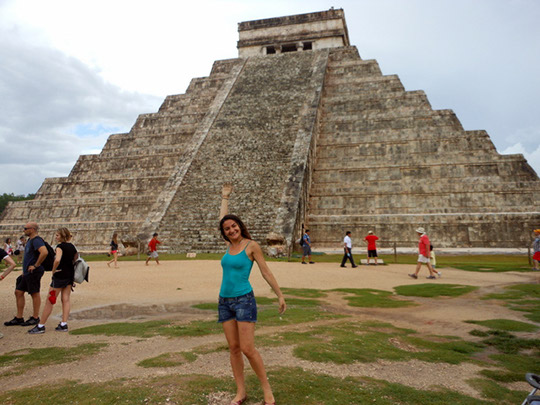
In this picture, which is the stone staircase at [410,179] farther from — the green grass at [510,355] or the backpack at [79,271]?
the backpack at [79,271]

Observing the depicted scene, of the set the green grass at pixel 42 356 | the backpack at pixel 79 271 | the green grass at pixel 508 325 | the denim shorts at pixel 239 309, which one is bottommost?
the green grass at pixel 508 325

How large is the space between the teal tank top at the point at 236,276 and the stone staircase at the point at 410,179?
558 inches

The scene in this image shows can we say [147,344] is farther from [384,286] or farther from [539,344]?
[384,286]

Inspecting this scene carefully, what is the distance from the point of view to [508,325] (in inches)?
225

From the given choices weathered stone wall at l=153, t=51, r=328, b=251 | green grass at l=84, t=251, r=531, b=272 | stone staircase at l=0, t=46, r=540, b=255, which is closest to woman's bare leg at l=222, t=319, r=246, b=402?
green grass at l=84, t=251, r=531, b=272

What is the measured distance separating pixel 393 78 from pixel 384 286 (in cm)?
1775

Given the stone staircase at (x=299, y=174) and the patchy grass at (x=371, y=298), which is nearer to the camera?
the patchy grass at (x=371, y=298)

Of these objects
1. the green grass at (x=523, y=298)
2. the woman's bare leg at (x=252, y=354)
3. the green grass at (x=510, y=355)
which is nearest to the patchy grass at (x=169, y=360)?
the woman's bare leg at (x=252, y=354)

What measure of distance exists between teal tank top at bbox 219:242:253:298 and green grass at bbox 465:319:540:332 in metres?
4.19

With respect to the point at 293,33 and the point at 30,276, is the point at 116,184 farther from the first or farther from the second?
the point at 293,33

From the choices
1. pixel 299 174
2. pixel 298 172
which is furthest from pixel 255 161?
pixel 299 174

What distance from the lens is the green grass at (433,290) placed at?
8281 mm

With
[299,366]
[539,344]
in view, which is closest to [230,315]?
[299,366]

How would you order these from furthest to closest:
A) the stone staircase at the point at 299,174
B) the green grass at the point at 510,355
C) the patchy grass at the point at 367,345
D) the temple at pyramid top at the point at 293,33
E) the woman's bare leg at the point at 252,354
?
the temple at pyramid top at the point at 293,33 < the stone staircase at the point at 299,174 < the patchy grass at the point at 367,345 < the green grass at the point at 510,355 < the woman's bare leg at the point at 252,354
